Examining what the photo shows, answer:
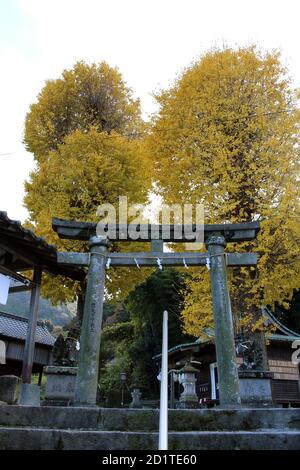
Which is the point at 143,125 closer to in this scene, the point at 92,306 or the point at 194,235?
the point at 194,235

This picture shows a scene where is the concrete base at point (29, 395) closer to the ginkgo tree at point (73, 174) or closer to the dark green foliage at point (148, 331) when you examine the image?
the ginkgo tree at point (73, 174)

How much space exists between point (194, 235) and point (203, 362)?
12.5 metres

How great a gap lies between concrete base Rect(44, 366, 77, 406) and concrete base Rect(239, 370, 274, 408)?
4.51 metres

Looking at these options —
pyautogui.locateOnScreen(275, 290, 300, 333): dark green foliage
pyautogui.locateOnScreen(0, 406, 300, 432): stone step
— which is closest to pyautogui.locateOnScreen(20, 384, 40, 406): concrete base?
pyautogui.locateOnScreen(0, 406, 300, 432): stone step

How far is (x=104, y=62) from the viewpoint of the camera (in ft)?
56.5

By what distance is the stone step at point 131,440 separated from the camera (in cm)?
385

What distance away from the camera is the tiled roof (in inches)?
797

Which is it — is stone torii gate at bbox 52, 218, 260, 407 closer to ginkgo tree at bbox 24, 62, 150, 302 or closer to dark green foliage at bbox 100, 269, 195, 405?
ginkgo tree at bbox 24, 62, 150, 302

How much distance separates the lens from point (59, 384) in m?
9.63

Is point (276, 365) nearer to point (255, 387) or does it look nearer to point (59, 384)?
point (255, 387)

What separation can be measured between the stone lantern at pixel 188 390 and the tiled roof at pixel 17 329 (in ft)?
33.0

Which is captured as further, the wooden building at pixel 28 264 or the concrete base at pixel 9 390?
the wooden building at pixel 28 264

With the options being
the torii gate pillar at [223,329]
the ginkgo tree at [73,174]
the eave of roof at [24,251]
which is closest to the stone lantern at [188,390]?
the ginkgo tree at [73,174]
